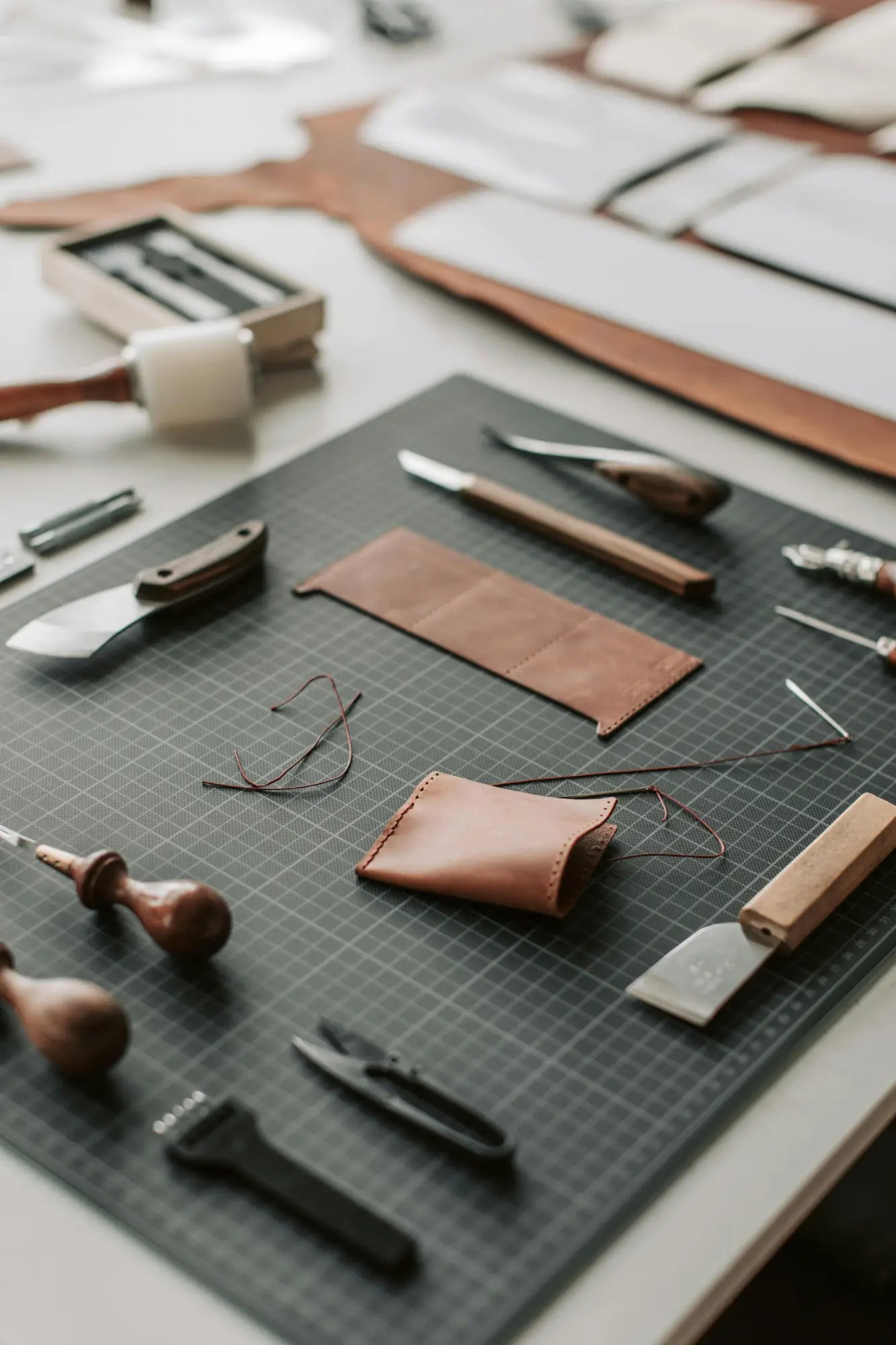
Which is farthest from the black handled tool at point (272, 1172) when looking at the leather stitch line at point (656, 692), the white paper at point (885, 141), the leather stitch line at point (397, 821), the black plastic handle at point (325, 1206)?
the white paper at point (885, 141)

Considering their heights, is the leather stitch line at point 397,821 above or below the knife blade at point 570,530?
below

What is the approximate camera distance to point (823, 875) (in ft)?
2.92

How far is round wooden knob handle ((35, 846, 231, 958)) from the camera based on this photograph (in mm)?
832

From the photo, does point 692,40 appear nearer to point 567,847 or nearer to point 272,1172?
point 567,847

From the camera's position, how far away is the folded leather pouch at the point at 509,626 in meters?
1.08

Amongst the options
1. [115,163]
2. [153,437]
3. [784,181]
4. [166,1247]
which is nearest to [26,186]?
[115,163]

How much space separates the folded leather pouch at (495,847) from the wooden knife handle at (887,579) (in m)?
0.37

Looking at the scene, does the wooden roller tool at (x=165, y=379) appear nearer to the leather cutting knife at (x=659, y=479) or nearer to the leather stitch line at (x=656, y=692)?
the leather cutting knife at (x=659, y=479)

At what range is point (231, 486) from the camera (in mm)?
1314

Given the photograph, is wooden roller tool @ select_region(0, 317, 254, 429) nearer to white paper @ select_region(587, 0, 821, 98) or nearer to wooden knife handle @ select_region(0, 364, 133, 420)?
wooden knife handle @ select_region(0, 364, 133, 420)

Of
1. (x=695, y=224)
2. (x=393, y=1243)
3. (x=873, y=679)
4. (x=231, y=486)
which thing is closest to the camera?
(x=393, y=1243)

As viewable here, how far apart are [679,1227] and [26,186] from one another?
60.5 inches

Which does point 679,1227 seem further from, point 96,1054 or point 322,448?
point 322,448

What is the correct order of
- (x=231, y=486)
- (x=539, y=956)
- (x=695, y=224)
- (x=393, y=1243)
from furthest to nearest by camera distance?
(x=695, y=224) → (x=231, y=486) → (x=539, y=956) → (x=393, y=1243)
